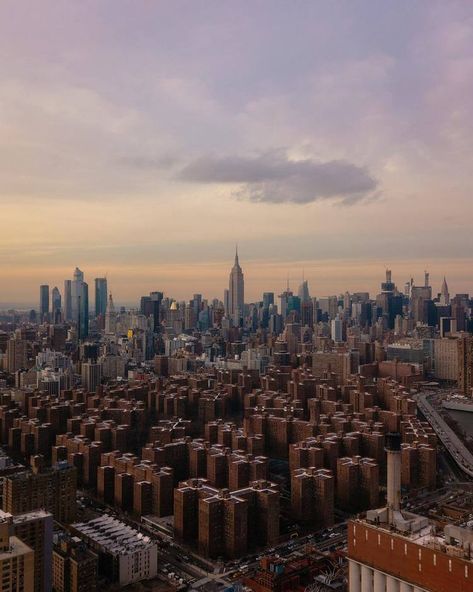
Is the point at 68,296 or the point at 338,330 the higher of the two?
the point at 68,296

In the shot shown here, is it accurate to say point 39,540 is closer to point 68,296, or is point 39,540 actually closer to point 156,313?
point 156,313

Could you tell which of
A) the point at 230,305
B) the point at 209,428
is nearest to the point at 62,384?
the point at 209,428

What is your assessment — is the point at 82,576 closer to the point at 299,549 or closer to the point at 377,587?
the point at 299,549

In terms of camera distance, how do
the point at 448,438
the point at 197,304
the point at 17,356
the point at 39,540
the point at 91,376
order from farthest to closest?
the point at 197,304
the point at 17,356
the point at 91,376
the point at 448,438
the point at 39,540

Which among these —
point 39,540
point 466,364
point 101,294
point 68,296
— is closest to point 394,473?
point 39,540

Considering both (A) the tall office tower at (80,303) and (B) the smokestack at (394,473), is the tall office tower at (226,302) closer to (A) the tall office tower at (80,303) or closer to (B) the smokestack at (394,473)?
(A) the tall office tower at (80,303)

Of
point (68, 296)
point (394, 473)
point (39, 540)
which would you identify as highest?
point (68, 296)

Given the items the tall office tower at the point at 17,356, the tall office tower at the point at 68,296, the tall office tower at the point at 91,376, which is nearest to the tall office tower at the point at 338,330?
the tall office tower at the point at 91,376

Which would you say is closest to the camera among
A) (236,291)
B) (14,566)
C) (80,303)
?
(14,566)
